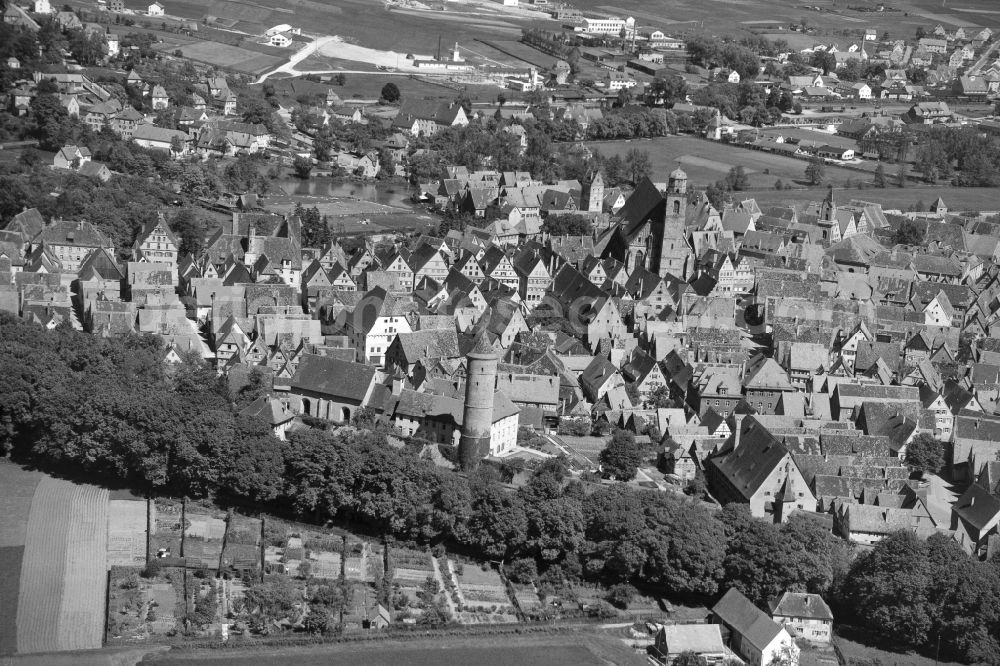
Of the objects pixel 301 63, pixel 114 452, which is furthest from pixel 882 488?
pixel 301 63

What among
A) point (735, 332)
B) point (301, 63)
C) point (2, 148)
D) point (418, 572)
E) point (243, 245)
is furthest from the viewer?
point (301, 63)

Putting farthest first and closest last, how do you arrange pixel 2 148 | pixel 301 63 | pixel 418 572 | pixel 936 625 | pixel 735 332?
pixel 301 63, pixel 2 148, pixel 735 332, pixel 418 572, pixel 936 625

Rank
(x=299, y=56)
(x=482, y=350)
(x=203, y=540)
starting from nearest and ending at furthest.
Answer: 1. (x=203, y=540)
2. (x=482, y=350)
3. (x=299, y=56)

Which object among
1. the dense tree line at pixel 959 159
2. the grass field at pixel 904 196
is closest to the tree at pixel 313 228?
the grass field at pixel 904 196

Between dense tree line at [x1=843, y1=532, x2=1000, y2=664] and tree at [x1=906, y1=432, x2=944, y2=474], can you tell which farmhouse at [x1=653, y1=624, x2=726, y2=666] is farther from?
tree at [x1=906, y1=432, x2=944, y2=474]

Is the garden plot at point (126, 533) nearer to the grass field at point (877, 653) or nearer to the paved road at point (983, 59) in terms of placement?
the grass field at point (877, 653)

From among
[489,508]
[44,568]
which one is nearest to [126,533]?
Answer: [44,568]

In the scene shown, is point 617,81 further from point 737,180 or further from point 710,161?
point 737,180

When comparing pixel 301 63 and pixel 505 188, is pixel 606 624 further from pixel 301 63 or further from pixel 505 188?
pixel 301 63
